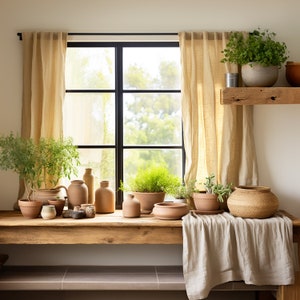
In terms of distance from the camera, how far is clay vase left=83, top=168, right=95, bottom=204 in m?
4.00

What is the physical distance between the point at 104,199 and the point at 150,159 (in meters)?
0.58

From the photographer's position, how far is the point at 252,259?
3.44m

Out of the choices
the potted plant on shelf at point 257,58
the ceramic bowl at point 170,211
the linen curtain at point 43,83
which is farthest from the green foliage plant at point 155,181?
the potted plant on shelf at point 257,58

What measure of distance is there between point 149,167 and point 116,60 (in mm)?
942

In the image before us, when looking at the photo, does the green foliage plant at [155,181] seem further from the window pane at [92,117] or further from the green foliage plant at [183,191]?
the window pane at [92,117]

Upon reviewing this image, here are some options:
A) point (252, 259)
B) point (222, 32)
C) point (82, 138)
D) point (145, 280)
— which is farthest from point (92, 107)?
point (252, 259)

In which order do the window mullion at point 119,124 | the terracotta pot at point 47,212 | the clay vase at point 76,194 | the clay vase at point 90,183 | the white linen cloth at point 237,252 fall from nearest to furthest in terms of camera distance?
the white linen cloth at point 237,252 → the terracotta pot at point 47,212 → the clay vase at point 76,194 → the clay vase at point 90,183 → the window mullion at point 119,124

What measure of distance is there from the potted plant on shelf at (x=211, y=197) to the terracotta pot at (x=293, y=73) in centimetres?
96

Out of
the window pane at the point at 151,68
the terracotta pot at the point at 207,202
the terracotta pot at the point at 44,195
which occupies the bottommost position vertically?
the terracotta pot at the point at 207,202

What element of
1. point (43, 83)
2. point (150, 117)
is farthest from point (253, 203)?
point (43, 83)

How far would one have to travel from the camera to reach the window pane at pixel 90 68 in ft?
13.8

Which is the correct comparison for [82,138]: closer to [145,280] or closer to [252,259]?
[145,280]

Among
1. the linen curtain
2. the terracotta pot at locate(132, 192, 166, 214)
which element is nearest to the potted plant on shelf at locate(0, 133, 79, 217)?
the linen curtain

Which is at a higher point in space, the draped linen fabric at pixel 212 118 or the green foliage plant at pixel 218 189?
the draped linen fabric at pixel 212 118
